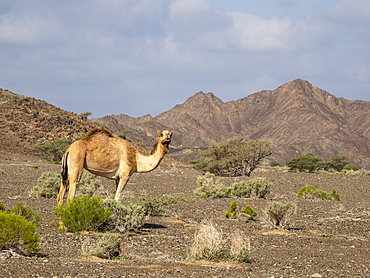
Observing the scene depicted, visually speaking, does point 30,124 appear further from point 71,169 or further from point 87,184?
point 71,169

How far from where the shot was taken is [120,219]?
1230 centimetres

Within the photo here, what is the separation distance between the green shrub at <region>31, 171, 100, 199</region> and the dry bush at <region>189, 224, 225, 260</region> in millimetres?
11567

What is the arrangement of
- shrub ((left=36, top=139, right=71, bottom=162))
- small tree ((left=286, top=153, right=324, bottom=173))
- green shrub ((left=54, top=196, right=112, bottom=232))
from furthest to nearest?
small tree ((left=286, top=153, right=324, bottom=173)), shrub ((left=36, top=139, right=71, bottom=162)), green shrub ((left=54, top=196, right=112, bottom=232))

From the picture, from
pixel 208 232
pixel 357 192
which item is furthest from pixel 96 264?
pixel 357 192

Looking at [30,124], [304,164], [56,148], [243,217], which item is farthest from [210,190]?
[30,124]

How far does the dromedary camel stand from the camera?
12.2 metres

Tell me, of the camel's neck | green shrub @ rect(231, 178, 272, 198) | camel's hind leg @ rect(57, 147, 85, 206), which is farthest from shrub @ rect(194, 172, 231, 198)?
camel's hind leg @ rect(57, 147, 85, 206)

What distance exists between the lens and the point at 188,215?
17.1 meters

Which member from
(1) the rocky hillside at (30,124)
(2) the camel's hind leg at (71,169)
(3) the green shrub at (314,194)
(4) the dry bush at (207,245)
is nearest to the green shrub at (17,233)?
(4) the dry bush at (207,245)

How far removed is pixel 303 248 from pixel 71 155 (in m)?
5.84

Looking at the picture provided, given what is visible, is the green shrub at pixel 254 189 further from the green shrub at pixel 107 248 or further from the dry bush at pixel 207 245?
the green shrub at pixel 107 248

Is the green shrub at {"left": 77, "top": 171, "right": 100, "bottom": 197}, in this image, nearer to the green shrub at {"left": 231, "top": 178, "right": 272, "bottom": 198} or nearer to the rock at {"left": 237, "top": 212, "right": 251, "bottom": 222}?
the rock at {"left": 237, "top": 212, "right": 251, "bottom": 222}

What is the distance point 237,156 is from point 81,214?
98.1 ft

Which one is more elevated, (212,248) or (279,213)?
(279,213)
